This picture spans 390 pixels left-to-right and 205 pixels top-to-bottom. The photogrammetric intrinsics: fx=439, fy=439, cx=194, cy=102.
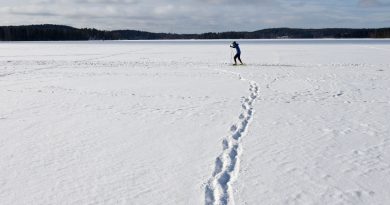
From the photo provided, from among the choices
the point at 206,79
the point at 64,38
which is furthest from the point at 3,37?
the point at 206,79

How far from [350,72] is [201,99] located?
9666 millimetres

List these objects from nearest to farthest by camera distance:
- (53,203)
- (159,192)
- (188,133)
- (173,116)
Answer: (53,203), (159,192), (188,133), (173,116)

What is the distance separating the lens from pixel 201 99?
11.9 m

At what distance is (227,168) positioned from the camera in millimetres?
5781

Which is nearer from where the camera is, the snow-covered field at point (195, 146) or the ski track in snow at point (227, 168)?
the ski track in snow at point (227, 168)

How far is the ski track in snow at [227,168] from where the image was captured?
190 inches

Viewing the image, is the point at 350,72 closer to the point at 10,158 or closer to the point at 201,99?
the point at 201,99

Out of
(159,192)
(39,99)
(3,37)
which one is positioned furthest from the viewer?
(3,37)

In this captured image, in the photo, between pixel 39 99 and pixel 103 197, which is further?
pixel 39 99

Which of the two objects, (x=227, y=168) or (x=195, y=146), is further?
(x=195, y=146)

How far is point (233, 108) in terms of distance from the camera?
10.3m

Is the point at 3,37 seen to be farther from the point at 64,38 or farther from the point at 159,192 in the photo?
the point at 159,192

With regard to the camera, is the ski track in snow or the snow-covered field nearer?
the ski track in snow

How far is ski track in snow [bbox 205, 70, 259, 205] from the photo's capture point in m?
4.83
